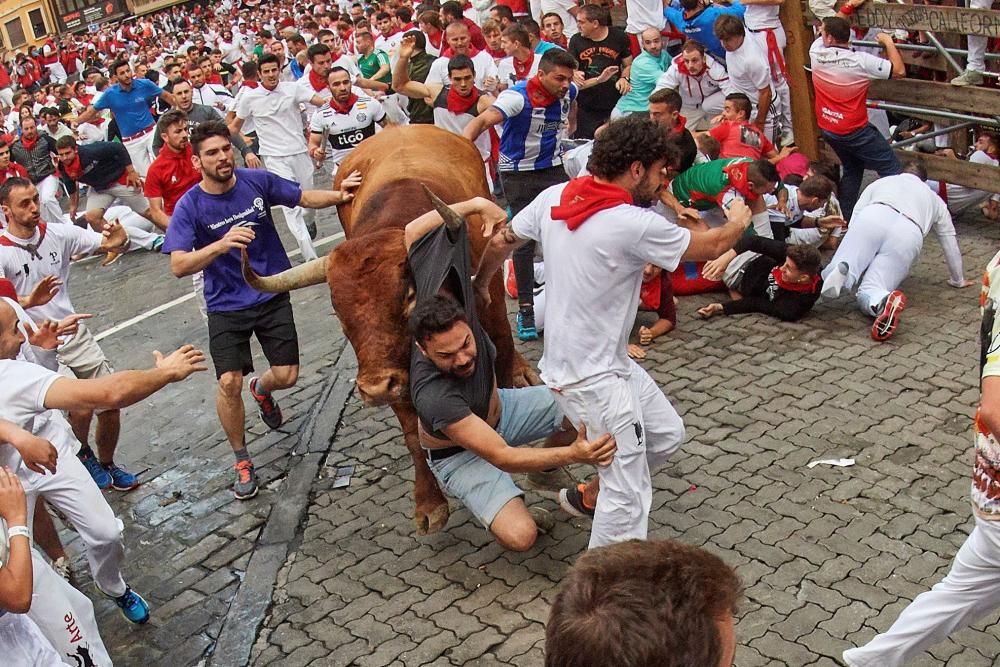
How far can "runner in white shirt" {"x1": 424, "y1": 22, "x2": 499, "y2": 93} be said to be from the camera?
11875 millimetres

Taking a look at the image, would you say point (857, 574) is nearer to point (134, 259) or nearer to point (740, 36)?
point (740, 36)

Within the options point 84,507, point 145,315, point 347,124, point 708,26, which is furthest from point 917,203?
point 145,315

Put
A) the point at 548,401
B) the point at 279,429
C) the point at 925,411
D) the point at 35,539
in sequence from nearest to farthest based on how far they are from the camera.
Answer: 1. the point at 548,401
2. the point at 35,539
3. the point at 925,411
4. the point at 279,429

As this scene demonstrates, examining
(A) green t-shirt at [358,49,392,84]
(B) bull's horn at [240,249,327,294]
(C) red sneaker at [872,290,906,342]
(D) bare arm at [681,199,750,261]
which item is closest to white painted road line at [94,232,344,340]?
(A) green t-shirt at [358,49,392,84]

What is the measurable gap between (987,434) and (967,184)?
6.57 m

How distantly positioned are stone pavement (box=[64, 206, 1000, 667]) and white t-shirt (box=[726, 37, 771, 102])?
106 inches

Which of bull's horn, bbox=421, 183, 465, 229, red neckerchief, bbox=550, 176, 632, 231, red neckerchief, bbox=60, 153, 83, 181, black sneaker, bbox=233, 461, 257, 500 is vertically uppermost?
red neckerchief, bbox=550, 176, 632, 231

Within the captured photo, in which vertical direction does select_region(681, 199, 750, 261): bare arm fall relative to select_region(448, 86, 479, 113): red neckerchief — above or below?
above

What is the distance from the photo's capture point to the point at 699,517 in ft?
19.8

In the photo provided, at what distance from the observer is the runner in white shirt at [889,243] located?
8.27 metres

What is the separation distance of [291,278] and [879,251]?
4.53 metres

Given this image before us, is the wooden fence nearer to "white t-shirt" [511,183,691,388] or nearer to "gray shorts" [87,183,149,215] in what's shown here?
"white t-shirt" [511,183,691,388]

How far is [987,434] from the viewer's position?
3.90 meters

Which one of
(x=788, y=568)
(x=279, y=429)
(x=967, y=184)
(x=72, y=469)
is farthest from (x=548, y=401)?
(x=967, y=184)
